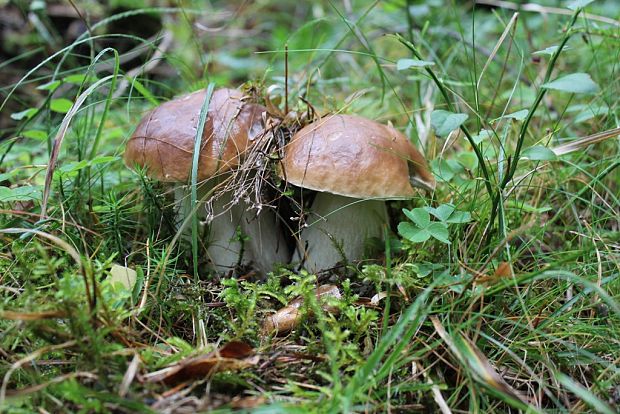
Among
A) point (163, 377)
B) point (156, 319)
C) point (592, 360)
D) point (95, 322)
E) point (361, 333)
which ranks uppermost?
point (95, 322)

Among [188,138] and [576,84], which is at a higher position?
[576,84]

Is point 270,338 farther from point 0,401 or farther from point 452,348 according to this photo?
point 0,401

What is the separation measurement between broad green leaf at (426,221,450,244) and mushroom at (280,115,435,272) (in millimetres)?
142

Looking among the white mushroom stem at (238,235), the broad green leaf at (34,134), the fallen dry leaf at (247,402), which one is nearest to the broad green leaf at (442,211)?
the white mushroom stem at (238,235)

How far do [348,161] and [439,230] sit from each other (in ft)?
1.23

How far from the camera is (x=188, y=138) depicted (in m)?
1.70

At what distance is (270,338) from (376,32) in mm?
3516

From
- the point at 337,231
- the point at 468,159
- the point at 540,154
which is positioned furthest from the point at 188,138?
the point at 468,159

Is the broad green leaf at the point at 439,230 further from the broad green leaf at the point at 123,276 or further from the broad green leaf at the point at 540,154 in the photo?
the broad green leaf at the point at 123,276

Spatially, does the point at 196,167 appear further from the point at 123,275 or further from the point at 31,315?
the point at 31,315

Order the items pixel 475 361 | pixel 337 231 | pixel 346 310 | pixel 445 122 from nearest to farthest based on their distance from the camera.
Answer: pixel 475 361, pixel 445 122, pixel 346 310, pixel 337 231

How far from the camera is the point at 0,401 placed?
102cm

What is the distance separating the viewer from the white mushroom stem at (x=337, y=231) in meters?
1.90

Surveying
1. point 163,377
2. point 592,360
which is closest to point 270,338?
point 163,377
